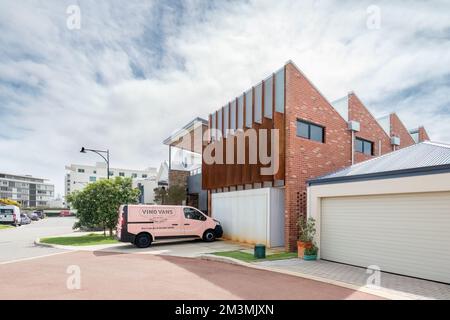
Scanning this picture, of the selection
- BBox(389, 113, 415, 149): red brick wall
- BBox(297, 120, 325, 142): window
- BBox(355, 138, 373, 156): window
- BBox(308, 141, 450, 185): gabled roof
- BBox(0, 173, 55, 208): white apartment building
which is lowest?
BBox(0, 173, 55, 208): white apartment building

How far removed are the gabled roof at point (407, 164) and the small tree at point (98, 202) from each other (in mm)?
12838

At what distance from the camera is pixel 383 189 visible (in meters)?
9.76

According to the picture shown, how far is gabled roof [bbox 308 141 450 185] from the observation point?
8.70 meters

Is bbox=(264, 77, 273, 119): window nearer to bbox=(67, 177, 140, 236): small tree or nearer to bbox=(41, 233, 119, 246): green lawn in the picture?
bbox=(67, 177, 140, 236): small tree

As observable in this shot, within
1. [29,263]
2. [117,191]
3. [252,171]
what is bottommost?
[29,263]

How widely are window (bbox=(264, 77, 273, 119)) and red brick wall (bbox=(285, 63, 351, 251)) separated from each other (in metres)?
1.28

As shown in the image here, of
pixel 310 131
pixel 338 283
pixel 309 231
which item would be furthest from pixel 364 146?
pixel 338 283

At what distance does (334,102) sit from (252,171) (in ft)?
25.9

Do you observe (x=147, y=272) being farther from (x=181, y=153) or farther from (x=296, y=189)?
(x=181, y=153)

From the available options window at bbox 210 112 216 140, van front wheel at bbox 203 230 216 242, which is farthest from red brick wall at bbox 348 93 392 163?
van front wheel at bbox 203 230 216 242

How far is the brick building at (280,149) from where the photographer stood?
1435 centimetres

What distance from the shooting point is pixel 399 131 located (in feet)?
72.0

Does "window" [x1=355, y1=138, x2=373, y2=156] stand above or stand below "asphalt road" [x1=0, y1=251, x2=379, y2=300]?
above
